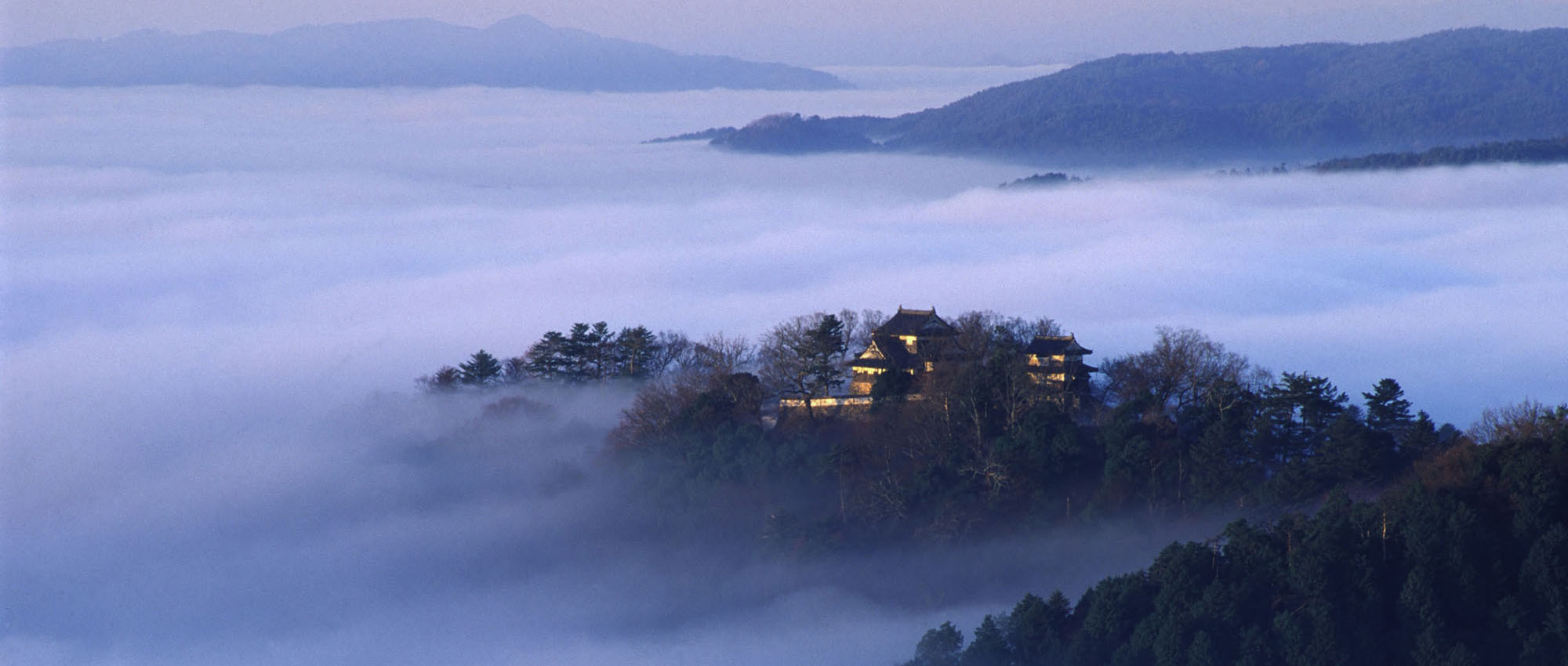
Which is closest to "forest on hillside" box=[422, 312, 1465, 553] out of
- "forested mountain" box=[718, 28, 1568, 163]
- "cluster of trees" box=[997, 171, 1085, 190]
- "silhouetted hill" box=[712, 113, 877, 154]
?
"cluster of trees" box=[997, 171, 1085, 190]

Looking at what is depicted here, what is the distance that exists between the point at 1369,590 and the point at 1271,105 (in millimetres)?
136255

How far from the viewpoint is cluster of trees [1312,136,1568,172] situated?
103 m

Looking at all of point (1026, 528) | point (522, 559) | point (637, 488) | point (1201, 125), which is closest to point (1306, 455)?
point (1026, 528)

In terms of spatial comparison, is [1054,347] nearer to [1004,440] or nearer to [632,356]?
[1004,440]

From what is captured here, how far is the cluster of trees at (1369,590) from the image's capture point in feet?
70.0

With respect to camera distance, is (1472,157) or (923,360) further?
(1472,157)

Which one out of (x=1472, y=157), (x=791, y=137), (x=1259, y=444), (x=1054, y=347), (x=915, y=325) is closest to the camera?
(x=1259, y=444)

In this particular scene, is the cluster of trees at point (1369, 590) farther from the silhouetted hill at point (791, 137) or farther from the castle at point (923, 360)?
the silhouetted hill at point (791, 137)

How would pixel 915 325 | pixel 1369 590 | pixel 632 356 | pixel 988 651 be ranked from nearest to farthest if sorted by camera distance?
pixel 1369 590
pixel 988 651
pixel 915 325
pixel 632 356

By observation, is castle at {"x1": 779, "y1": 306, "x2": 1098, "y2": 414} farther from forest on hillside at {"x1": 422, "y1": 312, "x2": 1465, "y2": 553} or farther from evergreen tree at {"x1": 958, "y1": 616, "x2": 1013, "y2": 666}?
evergreen tree at {"x1": 958, "y1": 616, "x2": 1013, "y2": 666}

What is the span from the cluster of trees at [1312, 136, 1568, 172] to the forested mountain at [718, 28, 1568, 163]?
2343 centimetres

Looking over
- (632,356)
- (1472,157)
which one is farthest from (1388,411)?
(1472,157)

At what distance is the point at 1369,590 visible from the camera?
21.8 metres

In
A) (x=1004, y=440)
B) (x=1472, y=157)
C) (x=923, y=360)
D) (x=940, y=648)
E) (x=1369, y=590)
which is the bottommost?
(x=940, y=648)
